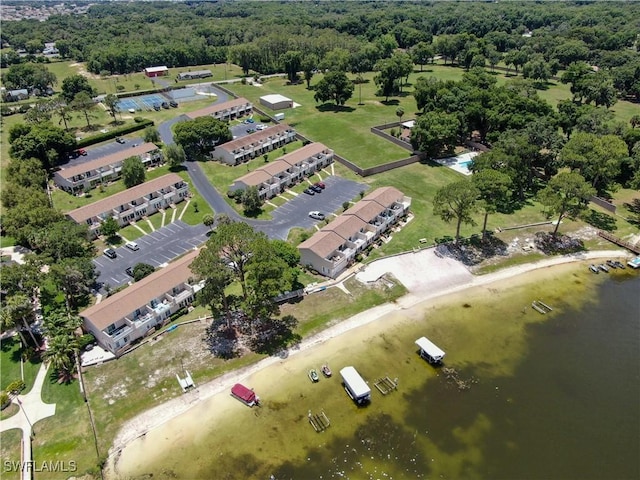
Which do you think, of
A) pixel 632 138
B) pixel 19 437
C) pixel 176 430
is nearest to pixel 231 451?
pixel 176 430

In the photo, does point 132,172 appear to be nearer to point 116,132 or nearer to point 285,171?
point 285,171

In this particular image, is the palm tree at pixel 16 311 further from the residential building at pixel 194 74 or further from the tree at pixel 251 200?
the residential building at pixel 194 74

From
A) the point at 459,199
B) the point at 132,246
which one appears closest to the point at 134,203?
the point at 132,246

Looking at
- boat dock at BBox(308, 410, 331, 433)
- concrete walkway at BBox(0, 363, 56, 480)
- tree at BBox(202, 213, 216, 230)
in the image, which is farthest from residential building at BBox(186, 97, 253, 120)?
boat dock at BBox(308, 410, 331, 433)

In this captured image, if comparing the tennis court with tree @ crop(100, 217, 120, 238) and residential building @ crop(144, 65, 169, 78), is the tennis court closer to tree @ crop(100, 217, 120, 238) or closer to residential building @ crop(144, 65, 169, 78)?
residential building @ crop(144, 65, 169, 78)

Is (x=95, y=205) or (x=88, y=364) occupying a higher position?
(x=95, y=205)

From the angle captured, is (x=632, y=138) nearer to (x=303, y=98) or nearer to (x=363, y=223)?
(x=363, y=223)
